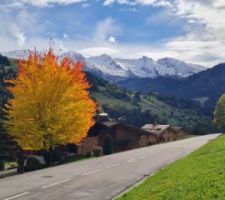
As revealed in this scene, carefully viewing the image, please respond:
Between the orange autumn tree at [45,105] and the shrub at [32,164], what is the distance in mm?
1938

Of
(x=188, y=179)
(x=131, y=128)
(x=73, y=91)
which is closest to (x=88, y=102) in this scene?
(x=73, y=91)

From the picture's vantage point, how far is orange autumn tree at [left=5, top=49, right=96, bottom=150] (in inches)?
1676

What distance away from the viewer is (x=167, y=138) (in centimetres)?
13788

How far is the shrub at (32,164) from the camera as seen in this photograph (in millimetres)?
44188

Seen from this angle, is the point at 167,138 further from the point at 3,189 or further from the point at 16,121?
the point at 3,189

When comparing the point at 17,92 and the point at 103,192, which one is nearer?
the point at 103,192

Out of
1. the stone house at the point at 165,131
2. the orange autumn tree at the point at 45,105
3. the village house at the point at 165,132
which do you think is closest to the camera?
the orange autumn tree at the point at 45,105

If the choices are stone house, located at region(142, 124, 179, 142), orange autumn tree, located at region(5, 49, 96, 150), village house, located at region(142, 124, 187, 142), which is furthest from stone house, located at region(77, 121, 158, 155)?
orange autumn tree, located at region(5, 49, 96, 150)

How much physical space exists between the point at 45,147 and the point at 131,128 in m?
54.9

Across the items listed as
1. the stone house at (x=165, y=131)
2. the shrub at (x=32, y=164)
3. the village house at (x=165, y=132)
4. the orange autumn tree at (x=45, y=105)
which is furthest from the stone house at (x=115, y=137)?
the orange autumn tree at (x=45, y=105)

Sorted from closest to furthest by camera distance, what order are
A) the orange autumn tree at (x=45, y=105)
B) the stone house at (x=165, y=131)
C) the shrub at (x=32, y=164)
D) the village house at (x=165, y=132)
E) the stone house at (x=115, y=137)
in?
the orange autumn tree at (x=45, y=105) → the shrub at (x=32, y=164) → the stone house at (x=115, y=137) → the village house at (x=165, y=132) → the stone house at (x=165, y=131)

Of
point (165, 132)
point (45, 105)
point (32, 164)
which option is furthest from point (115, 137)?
point (45, 105)

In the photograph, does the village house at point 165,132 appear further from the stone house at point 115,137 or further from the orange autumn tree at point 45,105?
the orange autumn tree at point 45,105

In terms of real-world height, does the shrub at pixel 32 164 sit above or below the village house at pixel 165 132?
below
